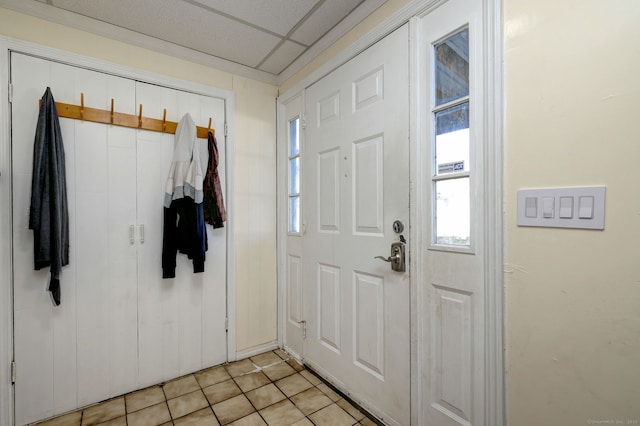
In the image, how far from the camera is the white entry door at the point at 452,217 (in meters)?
1.17

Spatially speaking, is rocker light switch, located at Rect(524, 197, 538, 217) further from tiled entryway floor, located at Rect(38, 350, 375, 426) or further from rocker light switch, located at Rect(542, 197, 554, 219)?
tiled entryway floor, located at Rect(38, 350, 375, 426)

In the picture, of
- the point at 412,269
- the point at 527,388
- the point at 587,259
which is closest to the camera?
the point at 587,259

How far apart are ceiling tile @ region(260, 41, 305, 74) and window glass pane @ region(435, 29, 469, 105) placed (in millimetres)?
1154

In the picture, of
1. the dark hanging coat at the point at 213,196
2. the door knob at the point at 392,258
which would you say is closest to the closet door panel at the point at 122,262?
the dark hanging coat at the point at 213,196

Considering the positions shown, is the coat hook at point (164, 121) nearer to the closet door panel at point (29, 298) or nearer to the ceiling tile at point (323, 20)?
the closet door panel at point (29, 298)

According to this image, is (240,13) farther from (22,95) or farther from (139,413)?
(139,413)

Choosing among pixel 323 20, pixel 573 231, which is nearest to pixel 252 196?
pixel 323 20

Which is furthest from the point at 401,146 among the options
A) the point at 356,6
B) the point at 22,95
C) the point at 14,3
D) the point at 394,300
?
the point at 14,3

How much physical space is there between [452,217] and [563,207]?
0.40 meters

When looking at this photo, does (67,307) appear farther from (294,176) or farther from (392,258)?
(392,258)

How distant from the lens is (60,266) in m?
1.59

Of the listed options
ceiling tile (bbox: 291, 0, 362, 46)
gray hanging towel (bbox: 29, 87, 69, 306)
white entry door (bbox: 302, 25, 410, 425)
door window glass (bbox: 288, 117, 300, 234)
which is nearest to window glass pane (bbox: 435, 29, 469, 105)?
white entry door (bbox: 302, 25, 410, 425)

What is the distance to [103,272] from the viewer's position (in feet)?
5.99

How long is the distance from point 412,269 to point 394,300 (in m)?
0.22
